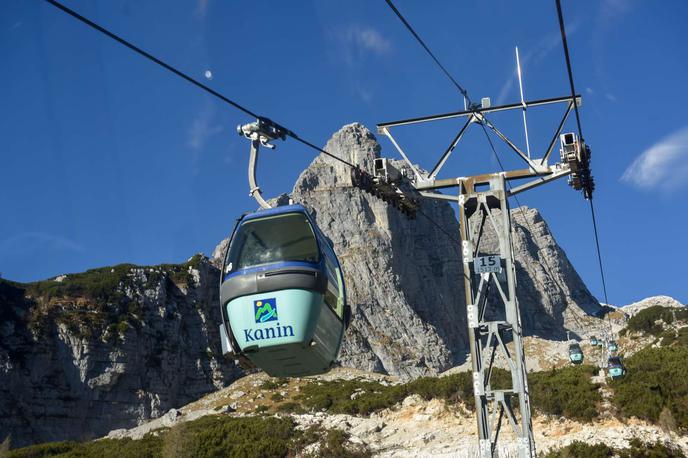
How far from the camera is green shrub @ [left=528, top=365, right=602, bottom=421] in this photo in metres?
31.3

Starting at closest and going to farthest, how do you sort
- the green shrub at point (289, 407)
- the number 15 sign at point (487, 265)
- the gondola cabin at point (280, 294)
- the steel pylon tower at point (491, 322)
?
the gondola cabin at point (280, 294) → the steel pylon tower at point (491, 322) → the number 15 sign at point (487, 265) → the green shrub at point (289, 407)

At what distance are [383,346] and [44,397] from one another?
43657mm

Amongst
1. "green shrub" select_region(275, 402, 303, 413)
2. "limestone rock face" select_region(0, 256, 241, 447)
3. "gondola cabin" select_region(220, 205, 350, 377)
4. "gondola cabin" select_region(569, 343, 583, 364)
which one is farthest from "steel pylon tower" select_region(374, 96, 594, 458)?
"limestone rock face" select_region(0, 256, 241, 447)

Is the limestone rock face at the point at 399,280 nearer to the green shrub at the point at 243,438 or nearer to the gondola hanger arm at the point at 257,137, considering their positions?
the green shrub at the point at 243,438

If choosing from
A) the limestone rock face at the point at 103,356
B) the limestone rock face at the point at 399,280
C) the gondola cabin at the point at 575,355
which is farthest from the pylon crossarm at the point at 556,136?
the limestone rock face at the point at 399,280

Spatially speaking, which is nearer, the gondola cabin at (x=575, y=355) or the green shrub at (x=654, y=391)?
the green shrub at (x=654, y=391)

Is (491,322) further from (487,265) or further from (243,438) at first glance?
(243,438)

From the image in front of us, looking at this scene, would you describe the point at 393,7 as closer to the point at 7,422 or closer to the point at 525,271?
the point at 7,422

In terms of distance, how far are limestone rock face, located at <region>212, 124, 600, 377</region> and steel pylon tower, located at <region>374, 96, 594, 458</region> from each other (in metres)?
65.4

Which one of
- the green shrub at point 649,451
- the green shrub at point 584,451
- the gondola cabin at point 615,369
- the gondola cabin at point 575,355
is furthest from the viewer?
the gondola cabin at point 575,355

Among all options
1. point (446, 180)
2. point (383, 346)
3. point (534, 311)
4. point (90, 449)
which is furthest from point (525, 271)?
point (446, 180)

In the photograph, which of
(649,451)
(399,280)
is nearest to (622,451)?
(649,451)

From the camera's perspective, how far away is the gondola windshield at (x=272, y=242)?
12.7m

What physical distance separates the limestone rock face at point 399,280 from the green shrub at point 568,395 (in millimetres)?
48333
